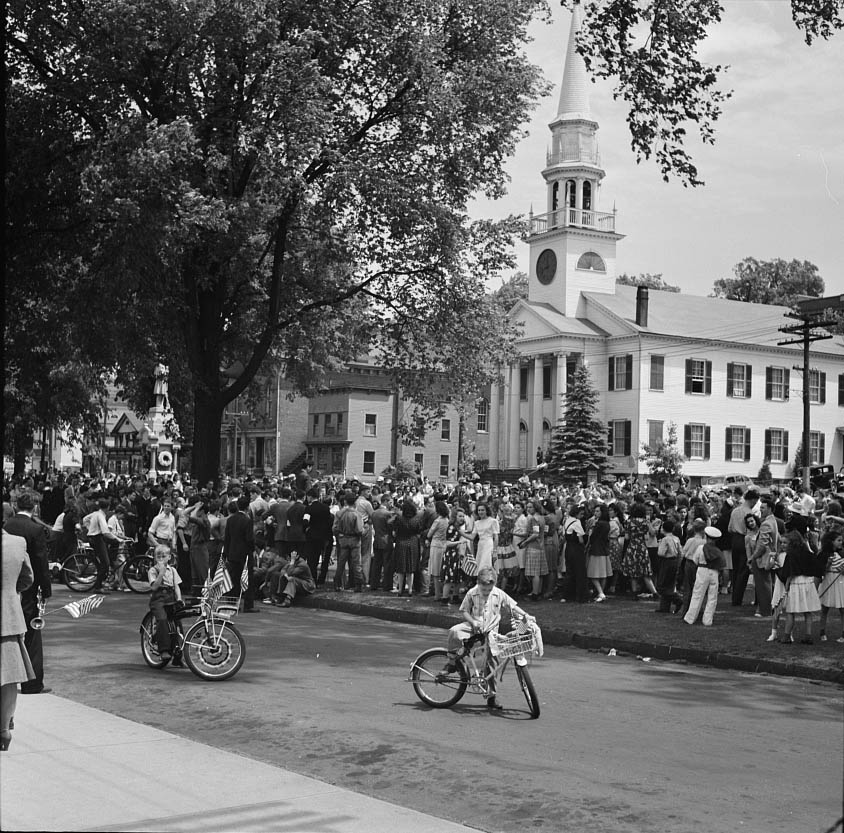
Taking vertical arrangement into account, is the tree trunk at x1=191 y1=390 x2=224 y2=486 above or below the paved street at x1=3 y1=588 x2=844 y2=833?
above

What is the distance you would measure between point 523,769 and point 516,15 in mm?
26165

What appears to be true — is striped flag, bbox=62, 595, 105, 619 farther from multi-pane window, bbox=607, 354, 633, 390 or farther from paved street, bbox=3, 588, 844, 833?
multi-pane window, bbox=607, 354, 633, 390

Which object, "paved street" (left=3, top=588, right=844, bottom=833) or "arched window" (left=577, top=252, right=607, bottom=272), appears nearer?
"paved street" (left=3, top=588, right=844, bottom=833)

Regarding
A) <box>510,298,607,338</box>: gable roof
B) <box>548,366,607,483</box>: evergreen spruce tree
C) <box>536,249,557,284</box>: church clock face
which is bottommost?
<box>548,366,607,483</box>: evergreen spruce tree

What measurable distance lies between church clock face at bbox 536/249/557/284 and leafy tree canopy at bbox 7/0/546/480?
3857 cm

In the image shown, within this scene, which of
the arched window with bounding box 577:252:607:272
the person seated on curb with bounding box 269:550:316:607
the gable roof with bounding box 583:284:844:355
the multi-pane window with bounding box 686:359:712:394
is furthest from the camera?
the arched window with bounding box 577:252:607:272

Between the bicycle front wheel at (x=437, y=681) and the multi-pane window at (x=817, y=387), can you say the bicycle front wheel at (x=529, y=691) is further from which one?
the multi-pane window at (x=817, y=387)

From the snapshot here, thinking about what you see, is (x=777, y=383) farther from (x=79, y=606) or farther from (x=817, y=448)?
(x=79, y=606)

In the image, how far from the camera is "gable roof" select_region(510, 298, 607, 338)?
225ft

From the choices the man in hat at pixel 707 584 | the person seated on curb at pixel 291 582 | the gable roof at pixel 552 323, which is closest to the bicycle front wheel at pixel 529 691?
the man in hat at pixel 707 584

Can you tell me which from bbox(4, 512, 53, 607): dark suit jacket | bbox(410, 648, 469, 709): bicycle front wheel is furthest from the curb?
bbox(4, 512, 53, 607): dark suit jacket

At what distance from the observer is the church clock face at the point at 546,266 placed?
72.0m

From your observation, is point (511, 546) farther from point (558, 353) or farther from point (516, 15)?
point (558, 353)

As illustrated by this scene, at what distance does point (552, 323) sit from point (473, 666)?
58866 mm
